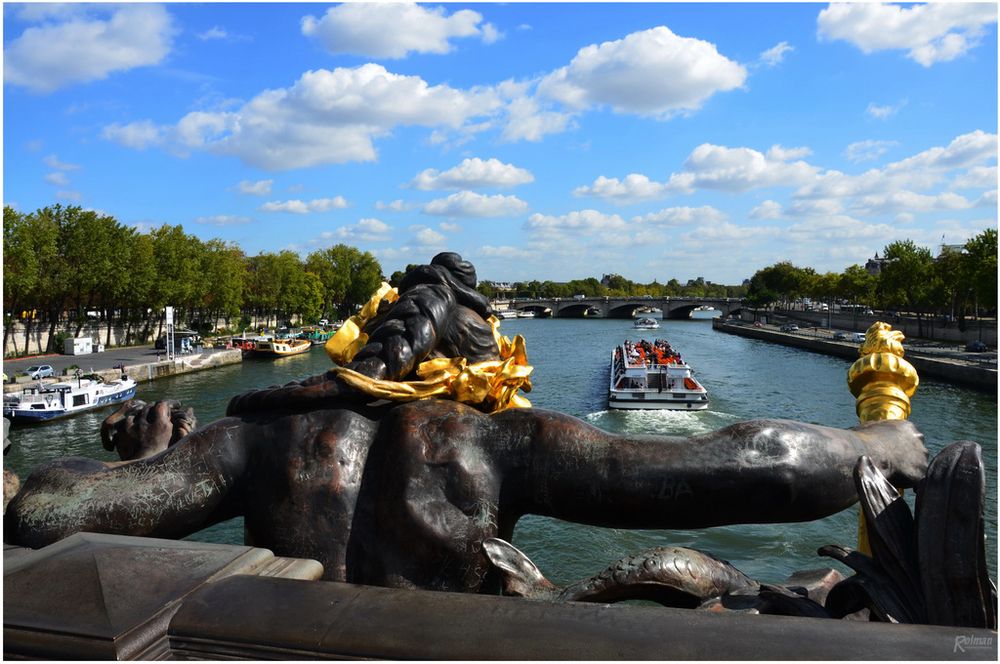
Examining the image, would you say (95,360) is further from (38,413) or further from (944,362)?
(944,362)

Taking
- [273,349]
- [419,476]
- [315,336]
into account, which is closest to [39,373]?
[273,349]

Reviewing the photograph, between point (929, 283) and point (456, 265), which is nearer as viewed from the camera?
point (456, 265)

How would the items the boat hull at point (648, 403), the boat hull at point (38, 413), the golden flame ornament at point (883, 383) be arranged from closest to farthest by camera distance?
the golden flame ornament at point (883, 383) < the boat hull at point (38, 413) < the boat hull at point (648, 403)

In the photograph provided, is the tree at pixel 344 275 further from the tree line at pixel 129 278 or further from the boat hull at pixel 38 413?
the boat hull at pixel 38 413

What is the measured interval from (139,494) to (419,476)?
122 centimetres

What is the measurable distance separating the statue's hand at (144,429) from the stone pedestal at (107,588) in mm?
1296

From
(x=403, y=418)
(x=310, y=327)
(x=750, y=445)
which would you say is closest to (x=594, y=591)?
(x=750, y=445)

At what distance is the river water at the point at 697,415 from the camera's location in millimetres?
12773

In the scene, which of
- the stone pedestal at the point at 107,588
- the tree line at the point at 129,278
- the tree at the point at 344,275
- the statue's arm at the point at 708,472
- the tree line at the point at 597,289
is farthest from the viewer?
the tree line at the point at 597,289

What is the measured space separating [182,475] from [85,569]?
84cm

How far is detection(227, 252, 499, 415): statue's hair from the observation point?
3.42m

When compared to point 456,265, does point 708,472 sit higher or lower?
lower

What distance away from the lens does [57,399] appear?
24953 mm

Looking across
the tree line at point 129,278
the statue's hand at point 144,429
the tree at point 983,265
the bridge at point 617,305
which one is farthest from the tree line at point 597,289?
the statue's hand at point 144,429
